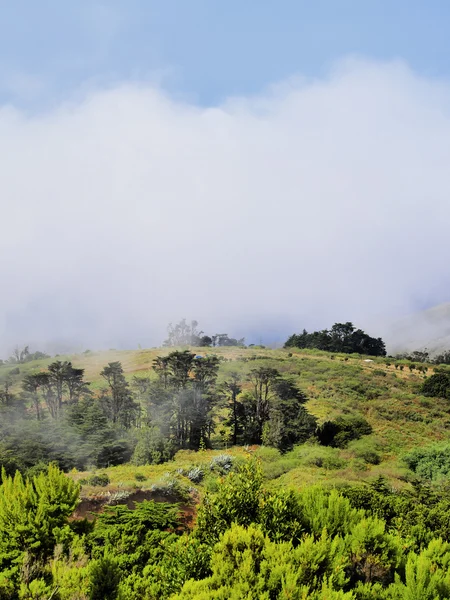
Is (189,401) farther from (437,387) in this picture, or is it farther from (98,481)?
(437,387)

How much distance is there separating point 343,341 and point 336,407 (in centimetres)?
4881

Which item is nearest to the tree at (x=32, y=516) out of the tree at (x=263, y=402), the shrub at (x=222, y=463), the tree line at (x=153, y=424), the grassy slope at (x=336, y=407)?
the grassy slope at (x=336, y=407)

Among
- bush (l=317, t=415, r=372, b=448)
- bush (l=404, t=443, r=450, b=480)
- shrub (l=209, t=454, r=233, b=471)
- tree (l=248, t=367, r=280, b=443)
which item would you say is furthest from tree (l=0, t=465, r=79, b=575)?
bush (l=317, t=415, r=372, b=448)

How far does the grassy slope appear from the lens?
2627 centimetres

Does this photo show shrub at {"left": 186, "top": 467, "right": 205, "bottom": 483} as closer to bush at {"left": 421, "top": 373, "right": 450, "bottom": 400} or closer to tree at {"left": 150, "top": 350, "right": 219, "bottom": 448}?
tree at {"left": 150, "top": 350, "right": 219, "bottom": 448}

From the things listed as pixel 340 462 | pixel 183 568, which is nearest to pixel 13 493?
pixel 183 568

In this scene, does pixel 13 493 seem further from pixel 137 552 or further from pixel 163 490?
→ pixel 163 490

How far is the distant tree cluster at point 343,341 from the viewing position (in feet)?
295

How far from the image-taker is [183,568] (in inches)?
361

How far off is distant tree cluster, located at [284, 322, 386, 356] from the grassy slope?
38.8 feet

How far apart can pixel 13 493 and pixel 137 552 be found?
13.9ft

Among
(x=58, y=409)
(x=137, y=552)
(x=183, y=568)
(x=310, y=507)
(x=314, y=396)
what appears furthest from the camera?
(x=314, y=396)

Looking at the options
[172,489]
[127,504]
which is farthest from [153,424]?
[127,504]

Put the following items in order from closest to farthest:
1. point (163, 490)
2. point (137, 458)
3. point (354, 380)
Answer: point (163, 490) → point (137, 458) → point (354, 380)
